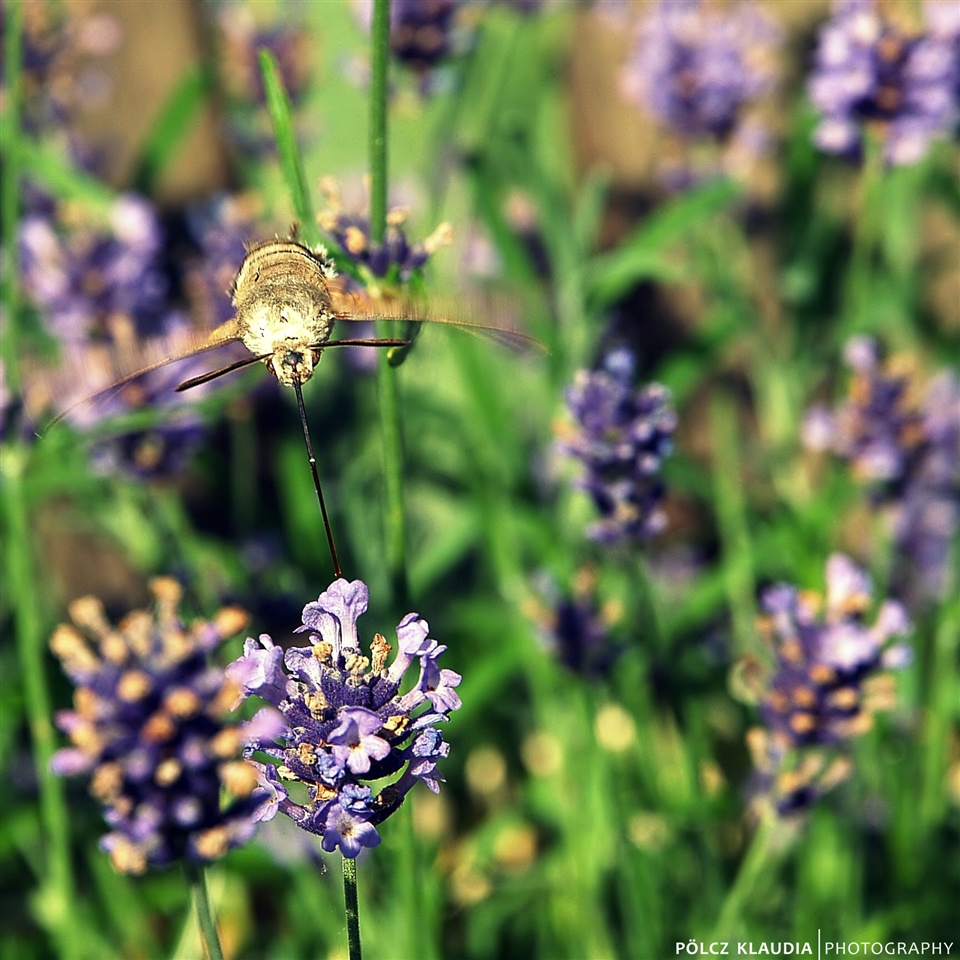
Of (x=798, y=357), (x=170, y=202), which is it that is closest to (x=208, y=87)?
(x=170, y=202)

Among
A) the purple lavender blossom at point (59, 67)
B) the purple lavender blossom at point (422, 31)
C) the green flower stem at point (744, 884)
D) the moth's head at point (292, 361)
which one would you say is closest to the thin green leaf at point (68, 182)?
the purple lavender blossom at point (59, 67)

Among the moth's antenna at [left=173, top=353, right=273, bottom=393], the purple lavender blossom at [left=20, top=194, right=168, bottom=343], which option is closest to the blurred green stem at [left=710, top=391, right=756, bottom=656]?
the purple lavender blossom at [left=20, top=194, right=168, bottom=343]

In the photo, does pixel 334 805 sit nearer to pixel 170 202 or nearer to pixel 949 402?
pixel 949 402

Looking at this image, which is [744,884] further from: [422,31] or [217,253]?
[422,31]

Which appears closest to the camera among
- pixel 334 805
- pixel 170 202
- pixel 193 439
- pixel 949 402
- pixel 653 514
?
pixel 334 805

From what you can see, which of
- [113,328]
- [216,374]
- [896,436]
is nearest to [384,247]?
[216,374]

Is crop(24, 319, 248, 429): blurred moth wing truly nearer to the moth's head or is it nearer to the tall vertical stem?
the tall vertical stem
